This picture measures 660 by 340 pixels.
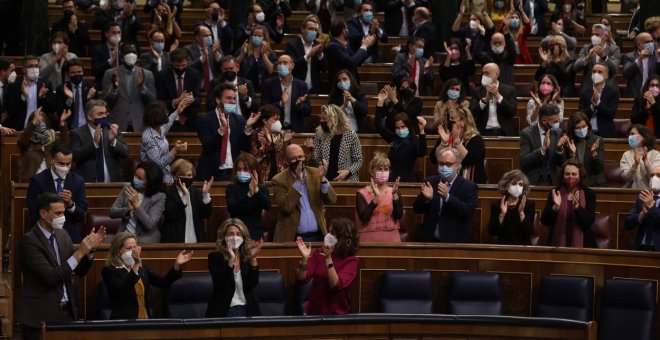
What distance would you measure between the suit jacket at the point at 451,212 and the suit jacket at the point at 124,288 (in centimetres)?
205

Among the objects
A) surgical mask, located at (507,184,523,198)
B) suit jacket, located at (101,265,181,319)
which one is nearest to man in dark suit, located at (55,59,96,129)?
suit jacket, located at (101,265,181,319)

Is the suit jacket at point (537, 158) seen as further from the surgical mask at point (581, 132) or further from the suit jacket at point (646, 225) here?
the suit jacket at point (646, 225)

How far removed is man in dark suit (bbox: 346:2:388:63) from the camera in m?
14.5

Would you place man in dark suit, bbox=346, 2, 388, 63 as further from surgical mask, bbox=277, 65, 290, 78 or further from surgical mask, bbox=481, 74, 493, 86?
surgical mask, bbox=481, 74, 493, 86

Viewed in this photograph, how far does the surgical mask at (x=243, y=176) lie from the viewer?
412 inches

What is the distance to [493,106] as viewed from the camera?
12.8m

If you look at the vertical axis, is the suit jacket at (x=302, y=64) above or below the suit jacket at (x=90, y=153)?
above

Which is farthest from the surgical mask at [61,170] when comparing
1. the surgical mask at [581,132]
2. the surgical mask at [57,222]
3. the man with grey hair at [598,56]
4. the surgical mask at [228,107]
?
the man with grey hair at [598,56]

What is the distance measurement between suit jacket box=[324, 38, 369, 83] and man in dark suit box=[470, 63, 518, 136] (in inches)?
48.6

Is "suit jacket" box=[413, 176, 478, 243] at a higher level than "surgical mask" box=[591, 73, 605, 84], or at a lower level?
lower

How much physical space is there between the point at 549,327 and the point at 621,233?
2.59 meters

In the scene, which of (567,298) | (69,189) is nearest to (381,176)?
(567,298)

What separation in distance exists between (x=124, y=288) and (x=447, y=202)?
2464 mm

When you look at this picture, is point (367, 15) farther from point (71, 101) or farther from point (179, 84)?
point (71, 101)
